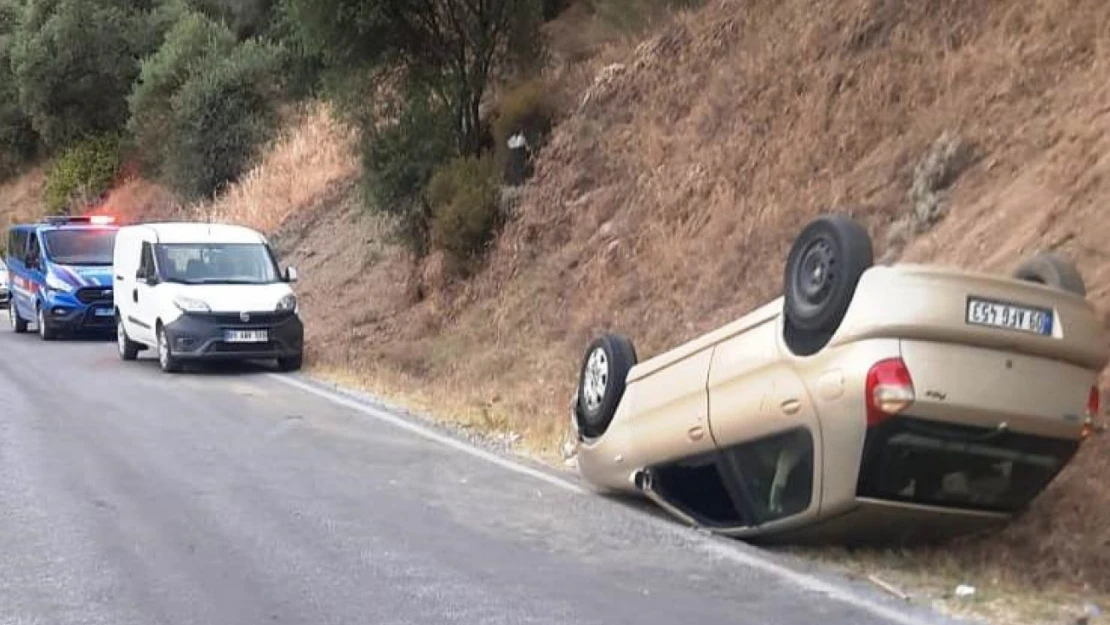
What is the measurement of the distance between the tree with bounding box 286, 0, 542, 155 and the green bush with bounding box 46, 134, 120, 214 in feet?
88.7

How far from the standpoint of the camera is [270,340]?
19109 mm

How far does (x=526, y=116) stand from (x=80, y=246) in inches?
342

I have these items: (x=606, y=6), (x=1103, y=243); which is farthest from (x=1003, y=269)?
(x=606, y=6)

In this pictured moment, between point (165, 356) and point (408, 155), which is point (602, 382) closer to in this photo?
point (165, 356)

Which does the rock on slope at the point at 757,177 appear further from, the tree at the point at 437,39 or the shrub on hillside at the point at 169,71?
the shrub on hillside at the point at 169,71

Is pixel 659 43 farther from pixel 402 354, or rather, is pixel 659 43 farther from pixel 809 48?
pixel 402 354

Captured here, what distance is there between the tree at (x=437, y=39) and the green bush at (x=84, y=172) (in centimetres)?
2705

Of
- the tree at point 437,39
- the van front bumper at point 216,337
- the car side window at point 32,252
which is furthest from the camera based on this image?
the car side window at point 32,252

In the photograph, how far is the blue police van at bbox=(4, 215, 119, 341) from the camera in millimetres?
24969

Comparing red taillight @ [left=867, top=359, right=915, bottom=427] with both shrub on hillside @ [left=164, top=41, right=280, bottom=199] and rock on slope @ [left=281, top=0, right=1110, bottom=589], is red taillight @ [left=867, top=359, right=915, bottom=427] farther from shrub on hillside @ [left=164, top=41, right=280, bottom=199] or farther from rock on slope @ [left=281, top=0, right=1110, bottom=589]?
shrub on hillside @ [left=164, top=41, right=280, bottom=199]

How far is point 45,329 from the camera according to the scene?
25031 mm

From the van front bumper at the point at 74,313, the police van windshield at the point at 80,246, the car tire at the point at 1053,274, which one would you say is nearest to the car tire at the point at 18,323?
the police van windshield at the point at 80,246

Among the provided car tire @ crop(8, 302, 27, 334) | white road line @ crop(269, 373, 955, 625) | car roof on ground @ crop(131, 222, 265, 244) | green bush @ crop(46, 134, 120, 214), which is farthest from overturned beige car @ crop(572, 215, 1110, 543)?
green bush @ crop(46, 134, 120, 214)

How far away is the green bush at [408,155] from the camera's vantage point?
22.1 metres
